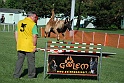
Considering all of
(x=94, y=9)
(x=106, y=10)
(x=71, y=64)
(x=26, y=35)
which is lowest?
(x=71, y=64)

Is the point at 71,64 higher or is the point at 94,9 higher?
the point at 94,9

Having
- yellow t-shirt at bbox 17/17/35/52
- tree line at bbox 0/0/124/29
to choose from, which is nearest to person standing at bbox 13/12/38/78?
yellow t-shirt at bbox 17/17/35/52

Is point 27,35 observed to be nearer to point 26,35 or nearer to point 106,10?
point 26,35

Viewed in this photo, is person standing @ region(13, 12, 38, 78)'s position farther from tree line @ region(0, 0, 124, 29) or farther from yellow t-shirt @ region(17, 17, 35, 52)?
tree line @ region(0, 0, 124, 29)

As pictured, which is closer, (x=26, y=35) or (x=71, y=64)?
(x=26, y=35)

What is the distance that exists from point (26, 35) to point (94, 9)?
4728cm

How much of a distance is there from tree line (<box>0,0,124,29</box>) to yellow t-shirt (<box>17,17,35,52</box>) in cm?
4488

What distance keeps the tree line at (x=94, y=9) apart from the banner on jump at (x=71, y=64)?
1748 inches

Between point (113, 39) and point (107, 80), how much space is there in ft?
59.9

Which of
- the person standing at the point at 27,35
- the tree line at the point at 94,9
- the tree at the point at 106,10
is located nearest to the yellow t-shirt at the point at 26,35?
the person standing at the point at 27,35

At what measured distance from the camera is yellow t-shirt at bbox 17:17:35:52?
8.71 metres

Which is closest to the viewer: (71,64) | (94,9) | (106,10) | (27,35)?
(27,35)

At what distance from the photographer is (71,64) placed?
9070 millimetres

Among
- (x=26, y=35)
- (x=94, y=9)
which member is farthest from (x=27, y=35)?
(x=94, y=9)
